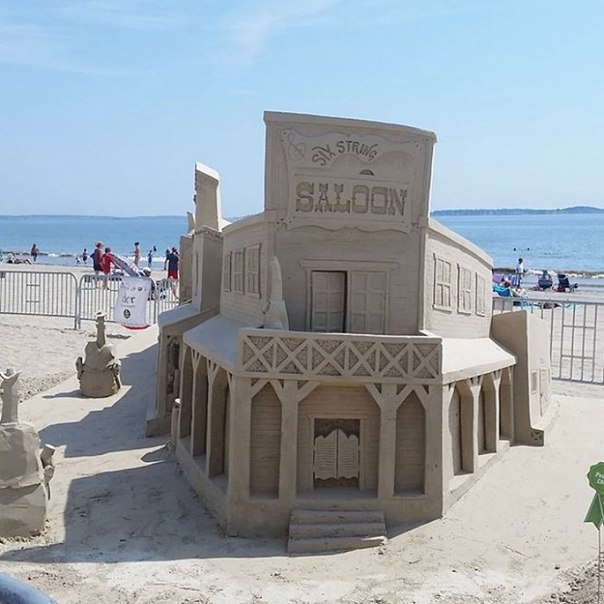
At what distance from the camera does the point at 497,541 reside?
941 cm

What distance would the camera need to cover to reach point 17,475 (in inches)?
372

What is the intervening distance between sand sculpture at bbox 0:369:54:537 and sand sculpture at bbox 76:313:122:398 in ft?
22.8

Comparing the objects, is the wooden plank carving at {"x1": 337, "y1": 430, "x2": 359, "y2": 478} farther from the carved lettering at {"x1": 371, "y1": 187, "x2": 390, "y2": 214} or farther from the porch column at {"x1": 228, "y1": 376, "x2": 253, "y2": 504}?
the carved lettering at {"x1": 371, "y1": 187, "x2": 390, "y2": 214}

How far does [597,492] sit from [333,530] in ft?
10.1

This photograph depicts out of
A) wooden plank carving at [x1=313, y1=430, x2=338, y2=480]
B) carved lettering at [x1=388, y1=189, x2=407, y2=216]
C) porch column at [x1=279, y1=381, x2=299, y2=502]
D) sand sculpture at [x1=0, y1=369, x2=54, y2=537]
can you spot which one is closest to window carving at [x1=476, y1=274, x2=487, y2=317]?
carved lettering at [x1=388, y1=189, x2=407, y2=216]

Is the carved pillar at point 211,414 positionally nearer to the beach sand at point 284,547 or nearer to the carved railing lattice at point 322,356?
the beach sand at point 284,547

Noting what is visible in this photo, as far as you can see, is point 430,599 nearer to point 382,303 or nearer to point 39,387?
point 382,303

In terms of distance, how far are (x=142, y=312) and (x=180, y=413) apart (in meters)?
8.61

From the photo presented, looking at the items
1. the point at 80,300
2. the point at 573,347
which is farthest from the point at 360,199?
the point at 80,300

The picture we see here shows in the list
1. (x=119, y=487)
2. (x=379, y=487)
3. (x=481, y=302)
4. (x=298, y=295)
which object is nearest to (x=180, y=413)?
(x=119, y=487)

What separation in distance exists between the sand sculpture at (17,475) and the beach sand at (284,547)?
0.24 meters

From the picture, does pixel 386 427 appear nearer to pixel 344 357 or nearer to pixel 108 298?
pixel 344 357

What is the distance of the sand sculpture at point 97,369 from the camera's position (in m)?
16.6

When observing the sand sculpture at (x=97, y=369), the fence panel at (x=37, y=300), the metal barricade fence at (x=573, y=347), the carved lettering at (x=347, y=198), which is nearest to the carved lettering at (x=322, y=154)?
the carved lettering at (x=347, y=198)
